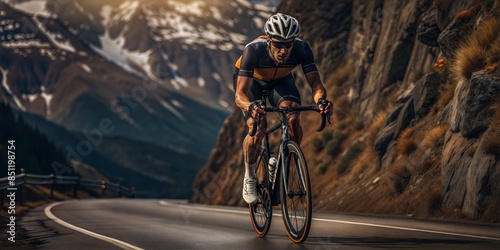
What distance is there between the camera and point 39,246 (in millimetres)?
9961

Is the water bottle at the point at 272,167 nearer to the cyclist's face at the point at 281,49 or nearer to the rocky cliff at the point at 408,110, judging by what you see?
the cyclist's face at the point at 281,49

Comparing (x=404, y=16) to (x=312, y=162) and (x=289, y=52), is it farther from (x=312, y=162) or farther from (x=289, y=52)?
(x=289, y=52)

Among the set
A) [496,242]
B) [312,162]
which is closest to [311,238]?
[496,242]

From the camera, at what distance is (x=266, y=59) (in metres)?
9.52

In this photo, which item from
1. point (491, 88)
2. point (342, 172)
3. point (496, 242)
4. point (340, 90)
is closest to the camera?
point (496, 242)

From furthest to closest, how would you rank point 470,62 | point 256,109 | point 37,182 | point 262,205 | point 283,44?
1. point 37,182
2. point 470,62
3. point 262,205
4. point 283,44
5. point 256,109

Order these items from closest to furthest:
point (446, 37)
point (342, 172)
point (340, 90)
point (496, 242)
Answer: point (496, 242)
point (446, 37)
point (342, 172)
point (340, 90)

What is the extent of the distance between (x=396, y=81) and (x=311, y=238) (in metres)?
15.2

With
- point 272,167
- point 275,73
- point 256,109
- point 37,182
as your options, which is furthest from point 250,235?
point 37,182

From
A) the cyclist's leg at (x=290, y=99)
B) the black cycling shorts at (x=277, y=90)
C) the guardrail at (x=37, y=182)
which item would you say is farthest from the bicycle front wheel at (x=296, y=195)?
the guardrail at (x=37, y=182)

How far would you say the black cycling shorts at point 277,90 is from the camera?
31.4ft

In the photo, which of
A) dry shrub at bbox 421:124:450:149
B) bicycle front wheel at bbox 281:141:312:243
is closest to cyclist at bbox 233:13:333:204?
bicycle front wheel at bbox 281:141:312:243

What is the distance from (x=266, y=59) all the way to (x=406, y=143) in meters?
8.42

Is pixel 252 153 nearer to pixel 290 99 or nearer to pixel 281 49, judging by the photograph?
pixel 290 99
